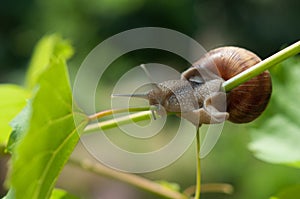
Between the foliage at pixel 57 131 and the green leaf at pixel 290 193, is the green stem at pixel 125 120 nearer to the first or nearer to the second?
the foliage at pixel 57 131

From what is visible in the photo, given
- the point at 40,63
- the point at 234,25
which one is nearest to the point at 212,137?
the point at 40,63

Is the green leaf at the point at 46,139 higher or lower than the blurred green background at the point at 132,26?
higher

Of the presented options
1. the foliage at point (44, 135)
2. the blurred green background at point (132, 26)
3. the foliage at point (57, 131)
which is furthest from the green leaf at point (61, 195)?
the blurred green background at point (132, 26)

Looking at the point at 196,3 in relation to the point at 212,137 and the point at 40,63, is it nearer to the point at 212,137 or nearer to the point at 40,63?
the point at 40,63

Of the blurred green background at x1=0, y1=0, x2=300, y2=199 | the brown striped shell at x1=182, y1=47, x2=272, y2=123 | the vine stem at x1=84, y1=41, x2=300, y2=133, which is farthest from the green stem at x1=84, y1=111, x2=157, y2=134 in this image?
the blurred green background at x1=0, y1=0, x2=300, y2=199

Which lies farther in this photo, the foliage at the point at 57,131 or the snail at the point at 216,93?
the snail at the point at 216,93

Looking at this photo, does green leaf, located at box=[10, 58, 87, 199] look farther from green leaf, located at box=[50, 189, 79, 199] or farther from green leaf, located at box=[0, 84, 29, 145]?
green leaf, located at box=[0, 84, 29, 145]
